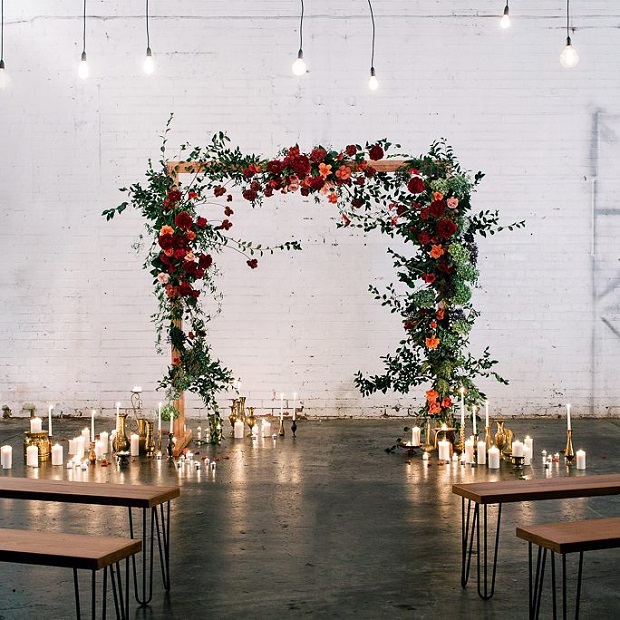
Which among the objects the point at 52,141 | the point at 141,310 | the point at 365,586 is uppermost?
the point at 52,141

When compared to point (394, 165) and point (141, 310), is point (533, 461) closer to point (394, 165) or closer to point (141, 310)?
point (394, 165)

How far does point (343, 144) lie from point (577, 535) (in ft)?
22.5

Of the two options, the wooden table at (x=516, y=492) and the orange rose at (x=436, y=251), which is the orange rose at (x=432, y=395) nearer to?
the orange rose at (x=436, y=251)

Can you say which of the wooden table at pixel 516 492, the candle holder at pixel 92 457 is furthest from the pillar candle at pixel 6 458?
the wooden table at pixel 516 492

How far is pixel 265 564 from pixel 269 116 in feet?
20.2

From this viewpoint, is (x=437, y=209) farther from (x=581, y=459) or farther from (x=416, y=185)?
(x=581, y=459)

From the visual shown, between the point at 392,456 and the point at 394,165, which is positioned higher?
the point at 394,165

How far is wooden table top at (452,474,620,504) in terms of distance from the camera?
165 inches

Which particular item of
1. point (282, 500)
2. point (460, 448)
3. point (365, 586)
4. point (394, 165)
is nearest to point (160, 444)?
point (282, 500)

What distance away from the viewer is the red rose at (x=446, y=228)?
739 cm

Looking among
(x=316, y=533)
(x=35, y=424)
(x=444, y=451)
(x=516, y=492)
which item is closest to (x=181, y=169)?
(x=35, y=424)

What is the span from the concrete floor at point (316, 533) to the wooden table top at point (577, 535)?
49cm

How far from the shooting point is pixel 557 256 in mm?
9828

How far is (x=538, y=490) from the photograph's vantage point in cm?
424
